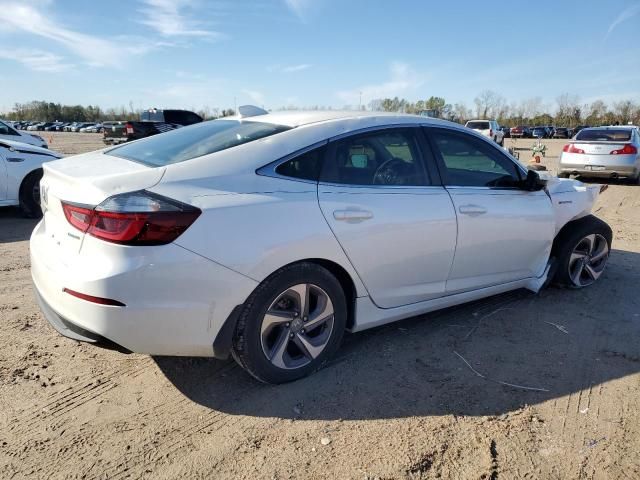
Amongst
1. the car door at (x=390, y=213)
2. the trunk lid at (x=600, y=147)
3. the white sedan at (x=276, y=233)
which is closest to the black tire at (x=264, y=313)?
the white sedan at (x=276, y=233)

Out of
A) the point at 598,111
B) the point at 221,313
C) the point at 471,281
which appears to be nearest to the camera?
the point at 221,313

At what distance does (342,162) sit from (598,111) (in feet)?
315

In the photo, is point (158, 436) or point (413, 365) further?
point (413, 365)

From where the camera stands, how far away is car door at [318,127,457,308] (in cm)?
291

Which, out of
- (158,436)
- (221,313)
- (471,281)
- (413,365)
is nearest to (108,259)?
(221,313)

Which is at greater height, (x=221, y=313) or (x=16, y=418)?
(x=221, y=313)

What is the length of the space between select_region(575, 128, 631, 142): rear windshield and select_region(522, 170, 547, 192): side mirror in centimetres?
1001

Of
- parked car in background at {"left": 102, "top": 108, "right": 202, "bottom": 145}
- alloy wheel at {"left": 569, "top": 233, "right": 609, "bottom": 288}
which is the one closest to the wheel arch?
alloy wheel at {"left": 569, "top": 233, "right": 609, "bottom": 288}

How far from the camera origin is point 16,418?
8.43 ft

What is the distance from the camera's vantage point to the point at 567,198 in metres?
4.32

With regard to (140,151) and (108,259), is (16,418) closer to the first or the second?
(108,259)

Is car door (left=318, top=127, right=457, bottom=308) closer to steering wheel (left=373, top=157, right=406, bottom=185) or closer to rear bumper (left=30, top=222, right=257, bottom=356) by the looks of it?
steering wheel (left=373, top=157, right=406, bottom=185)

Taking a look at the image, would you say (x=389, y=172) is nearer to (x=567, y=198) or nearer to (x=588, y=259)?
(x=567, y=198)

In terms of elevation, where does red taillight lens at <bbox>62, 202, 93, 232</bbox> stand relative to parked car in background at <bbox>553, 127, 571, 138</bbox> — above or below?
above
